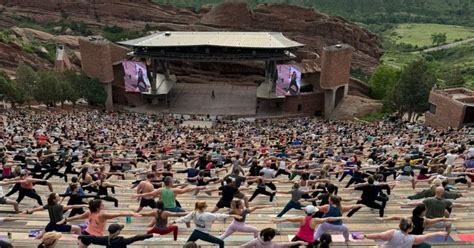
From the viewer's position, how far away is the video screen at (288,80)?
4997 centimetres

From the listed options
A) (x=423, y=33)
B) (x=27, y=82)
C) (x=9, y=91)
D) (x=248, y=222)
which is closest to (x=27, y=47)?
(x=27, y=82)

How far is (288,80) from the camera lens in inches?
1986

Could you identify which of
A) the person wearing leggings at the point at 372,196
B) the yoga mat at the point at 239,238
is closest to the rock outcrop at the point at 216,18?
the person wearing leggings at the point at 372,196

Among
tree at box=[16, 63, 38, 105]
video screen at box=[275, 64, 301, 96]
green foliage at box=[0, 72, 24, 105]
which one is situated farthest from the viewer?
video screen at box=[275, 64, 301, 96]

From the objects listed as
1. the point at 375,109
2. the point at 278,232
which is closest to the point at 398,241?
the point at 278,232

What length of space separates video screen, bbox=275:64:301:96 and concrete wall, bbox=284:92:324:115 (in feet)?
10.9

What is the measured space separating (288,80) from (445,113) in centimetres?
1637

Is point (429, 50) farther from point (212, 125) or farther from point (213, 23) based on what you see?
point (212, 125)

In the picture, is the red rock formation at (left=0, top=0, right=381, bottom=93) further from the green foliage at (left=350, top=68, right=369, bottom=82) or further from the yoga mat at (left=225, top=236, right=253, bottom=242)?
the yoga mat at (left=225, top=236, right=253, bottom=242)

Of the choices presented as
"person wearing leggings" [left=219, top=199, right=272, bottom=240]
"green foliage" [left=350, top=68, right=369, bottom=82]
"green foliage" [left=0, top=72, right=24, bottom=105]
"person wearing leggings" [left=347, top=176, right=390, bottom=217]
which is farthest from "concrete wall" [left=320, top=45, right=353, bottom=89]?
"person wearing leggings" [left=219, top=199, right=272, bottom=240]

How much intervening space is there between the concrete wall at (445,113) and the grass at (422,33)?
105 m

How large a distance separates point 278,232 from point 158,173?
5.24 m

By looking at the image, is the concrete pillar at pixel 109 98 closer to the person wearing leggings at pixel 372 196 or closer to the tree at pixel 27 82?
the tree at pixel 27 82

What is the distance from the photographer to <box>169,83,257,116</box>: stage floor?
180 ft
